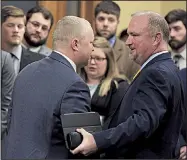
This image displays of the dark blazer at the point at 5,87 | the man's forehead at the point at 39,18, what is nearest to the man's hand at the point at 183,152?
the dark blazer at the point at 5,87

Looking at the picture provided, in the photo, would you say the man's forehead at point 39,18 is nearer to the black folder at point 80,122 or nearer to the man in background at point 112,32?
the man in background at point 112,32

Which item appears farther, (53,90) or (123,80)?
(123,80)

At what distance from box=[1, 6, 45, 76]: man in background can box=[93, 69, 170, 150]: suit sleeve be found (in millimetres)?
1662

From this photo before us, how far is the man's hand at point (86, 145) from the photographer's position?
3361 millimetres

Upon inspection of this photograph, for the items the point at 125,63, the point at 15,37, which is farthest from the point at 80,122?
the point at 125,63

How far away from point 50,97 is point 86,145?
31 cm

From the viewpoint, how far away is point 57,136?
11.3 feet

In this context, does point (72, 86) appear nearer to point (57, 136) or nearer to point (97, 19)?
point (57, 136)

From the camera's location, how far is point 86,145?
3.38m

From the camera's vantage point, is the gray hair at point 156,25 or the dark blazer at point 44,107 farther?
the gray hair at point 156,25

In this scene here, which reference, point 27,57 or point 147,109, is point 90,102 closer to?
point 147,109

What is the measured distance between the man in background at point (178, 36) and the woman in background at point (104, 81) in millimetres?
1002

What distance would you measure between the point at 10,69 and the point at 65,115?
141 centimetres

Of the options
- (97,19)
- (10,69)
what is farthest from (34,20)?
(10,69)
